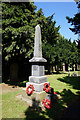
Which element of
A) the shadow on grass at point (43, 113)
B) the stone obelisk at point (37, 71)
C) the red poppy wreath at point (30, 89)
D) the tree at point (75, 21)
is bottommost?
the shadow on grass at point (43, 113)

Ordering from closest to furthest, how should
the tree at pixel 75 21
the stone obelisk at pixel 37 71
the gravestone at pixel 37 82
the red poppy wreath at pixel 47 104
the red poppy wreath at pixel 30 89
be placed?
the red poppy wreath at pixel 47 104, the gravestone at pixel 37 82, the red poppy wreath at pixel 30 89, the stone obelisk at pixel 37 71, the tree at pixel 75 21

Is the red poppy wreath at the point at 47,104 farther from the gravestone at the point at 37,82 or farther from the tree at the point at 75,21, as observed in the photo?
the tree at the point at 75,21

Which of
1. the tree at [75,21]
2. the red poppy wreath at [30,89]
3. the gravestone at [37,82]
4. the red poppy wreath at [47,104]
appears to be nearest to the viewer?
the red poppy wreath at [47,104]

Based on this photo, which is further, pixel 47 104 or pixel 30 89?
pixel 30 89

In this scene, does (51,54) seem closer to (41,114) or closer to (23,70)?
(23,70)

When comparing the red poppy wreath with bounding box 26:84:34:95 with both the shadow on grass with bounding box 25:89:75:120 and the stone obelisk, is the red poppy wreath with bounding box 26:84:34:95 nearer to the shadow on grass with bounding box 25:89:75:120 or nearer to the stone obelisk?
the stone obelisk

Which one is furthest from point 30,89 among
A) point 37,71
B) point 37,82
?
point 37,71

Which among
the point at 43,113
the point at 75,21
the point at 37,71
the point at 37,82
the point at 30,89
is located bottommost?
the point at 43,113

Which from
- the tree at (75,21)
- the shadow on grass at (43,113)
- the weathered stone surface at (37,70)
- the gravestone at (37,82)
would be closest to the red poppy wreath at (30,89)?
the gravestone at (37,82)

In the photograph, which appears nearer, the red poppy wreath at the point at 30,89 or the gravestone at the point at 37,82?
the gravestone at the point at 37,82

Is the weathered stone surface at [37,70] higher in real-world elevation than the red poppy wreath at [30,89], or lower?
higher

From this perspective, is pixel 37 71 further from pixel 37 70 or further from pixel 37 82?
pixel 37 82

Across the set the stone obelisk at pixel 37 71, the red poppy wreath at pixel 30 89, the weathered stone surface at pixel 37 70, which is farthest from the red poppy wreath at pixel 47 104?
the weathered stone surface at pixel 37 70

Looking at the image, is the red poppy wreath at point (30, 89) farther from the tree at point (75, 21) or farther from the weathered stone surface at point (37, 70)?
the tree at point (75, 21)
